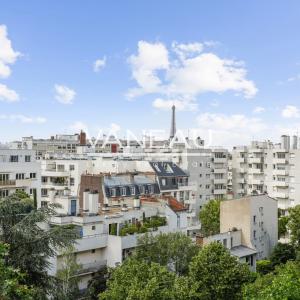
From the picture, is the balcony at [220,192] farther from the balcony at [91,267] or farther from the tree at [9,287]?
the tree at [9,287]

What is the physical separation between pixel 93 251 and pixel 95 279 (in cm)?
317

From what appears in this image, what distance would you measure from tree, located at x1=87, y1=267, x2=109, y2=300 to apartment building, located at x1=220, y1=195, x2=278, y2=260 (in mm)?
16252

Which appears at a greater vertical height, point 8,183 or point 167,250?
point 8,183

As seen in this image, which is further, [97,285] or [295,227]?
[295,227]

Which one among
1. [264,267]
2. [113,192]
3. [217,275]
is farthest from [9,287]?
[113,192]

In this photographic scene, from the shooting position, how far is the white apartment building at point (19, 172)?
5997 cm

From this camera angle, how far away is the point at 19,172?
6162 cm

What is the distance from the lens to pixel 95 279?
35625 mm

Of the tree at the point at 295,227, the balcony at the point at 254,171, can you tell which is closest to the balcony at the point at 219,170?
the balcony at the point at 254,171

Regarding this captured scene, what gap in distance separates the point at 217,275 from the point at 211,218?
98.6ft

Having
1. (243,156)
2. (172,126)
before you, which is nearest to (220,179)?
(243,156)

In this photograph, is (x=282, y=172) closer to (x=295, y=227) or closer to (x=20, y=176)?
(x=295, y=227)

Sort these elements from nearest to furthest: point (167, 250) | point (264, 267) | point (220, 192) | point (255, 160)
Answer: point (167, 250), point (264, 267), point (220, 192), point (255, 160)

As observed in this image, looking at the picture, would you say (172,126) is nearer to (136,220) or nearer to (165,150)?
(165,150)
